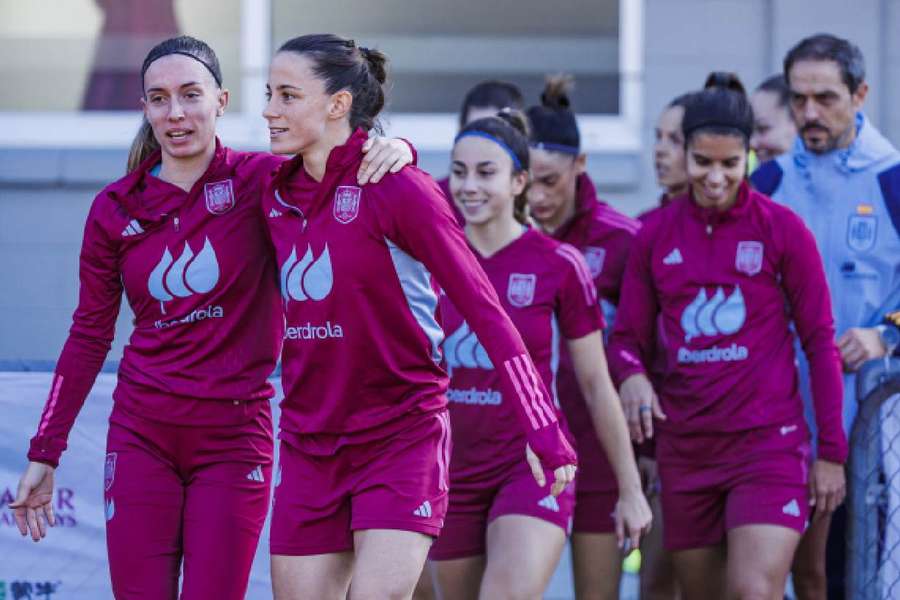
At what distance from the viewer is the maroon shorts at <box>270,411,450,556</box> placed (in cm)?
381

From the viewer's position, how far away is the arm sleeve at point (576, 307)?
5086mm

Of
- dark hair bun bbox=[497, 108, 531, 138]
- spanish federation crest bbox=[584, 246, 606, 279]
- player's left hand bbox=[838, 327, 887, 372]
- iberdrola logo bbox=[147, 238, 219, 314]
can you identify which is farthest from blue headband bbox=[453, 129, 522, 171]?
iberdrola logo bbox=[147, 238, 219, 314]

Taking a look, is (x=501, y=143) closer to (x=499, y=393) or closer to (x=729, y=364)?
(x=499, y=393)

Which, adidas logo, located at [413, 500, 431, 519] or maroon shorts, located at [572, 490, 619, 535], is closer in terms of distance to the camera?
adidas logo, located at [413, 500, 431, 519]

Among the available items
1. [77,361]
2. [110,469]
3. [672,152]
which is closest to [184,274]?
[77,361]

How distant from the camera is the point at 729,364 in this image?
519cm

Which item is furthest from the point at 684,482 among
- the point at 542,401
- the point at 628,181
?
the point at 628,181

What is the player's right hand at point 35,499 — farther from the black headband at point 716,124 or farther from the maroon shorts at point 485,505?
the black headband at point 716,124

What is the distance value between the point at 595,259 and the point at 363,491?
7.36 ft

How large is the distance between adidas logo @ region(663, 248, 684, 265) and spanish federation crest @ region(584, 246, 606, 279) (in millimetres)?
544

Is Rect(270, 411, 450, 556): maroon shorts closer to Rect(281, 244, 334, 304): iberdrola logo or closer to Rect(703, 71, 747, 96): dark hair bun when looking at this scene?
Rect(281, 244, 334, 304): iberdrola logo

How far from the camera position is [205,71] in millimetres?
4402

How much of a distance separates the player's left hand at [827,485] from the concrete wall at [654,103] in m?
2.99

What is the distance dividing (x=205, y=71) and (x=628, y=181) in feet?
12.4
